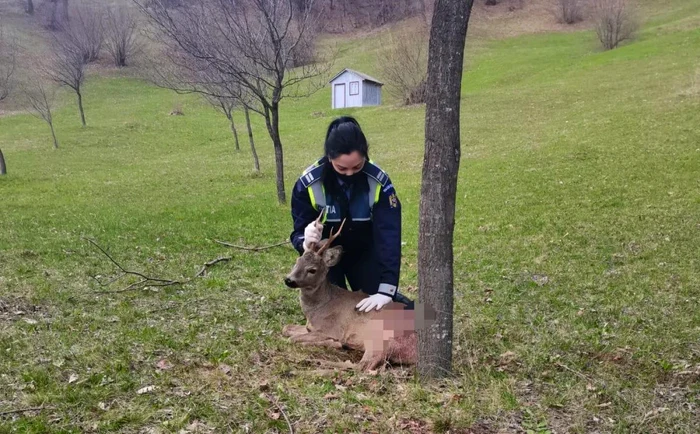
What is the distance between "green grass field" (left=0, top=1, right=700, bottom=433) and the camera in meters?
3.51

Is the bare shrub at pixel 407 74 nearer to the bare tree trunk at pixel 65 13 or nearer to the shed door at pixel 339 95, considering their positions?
the shed door at pixel 339 95

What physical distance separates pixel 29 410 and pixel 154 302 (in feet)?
9.04

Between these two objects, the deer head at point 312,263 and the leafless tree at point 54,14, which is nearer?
the deer head at point 312,263

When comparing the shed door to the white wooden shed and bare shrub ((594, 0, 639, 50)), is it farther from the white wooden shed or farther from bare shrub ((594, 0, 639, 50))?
bare shrub ((594, 0, 639, 50))

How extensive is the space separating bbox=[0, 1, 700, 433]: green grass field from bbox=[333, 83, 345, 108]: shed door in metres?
18.3

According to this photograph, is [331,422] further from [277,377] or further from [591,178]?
[591,178]

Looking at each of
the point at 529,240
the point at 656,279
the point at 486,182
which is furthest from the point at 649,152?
the point at 656,279

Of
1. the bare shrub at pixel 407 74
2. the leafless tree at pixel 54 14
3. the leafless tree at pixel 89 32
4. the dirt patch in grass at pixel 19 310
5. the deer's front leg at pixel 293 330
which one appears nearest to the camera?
the deer's front leg at pixel 293 330

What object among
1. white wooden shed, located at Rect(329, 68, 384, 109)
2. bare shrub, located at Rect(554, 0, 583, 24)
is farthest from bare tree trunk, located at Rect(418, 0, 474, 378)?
bare shrub, located at Rect(554, 0, 583, 24)

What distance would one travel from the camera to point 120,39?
167ft

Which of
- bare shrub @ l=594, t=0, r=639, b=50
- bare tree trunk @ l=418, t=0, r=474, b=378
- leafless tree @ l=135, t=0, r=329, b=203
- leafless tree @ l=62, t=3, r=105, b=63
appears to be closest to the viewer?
bare tree trunk @ l=418, t=0, r=474, b=378

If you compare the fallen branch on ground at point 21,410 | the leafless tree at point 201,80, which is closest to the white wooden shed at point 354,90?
the leafless tree at point 201,80

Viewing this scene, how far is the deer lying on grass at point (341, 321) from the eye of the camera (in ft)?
14.2

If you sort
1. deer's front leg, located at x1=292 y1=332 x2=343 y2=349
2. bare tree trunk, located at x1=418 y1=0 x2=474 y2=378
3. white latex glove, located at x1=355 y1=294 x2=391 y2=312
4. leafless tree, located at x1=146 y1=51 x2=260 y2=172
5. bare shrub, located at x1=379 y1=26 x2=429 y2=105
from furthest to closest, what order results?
bare shrub, located at x1=379 y1=26 x2=429 y2=105
leafless tree, located at x1=146 y1=51 x2=260 y2=172
deer's front leg, located at x1=292 y1=332 x2=343 y2=349
white latex glove, located at x1=355 y1=294 x2=391 y2=312
bare tree trunk, located at x1=418 y1=0 x2=474 y2=378
